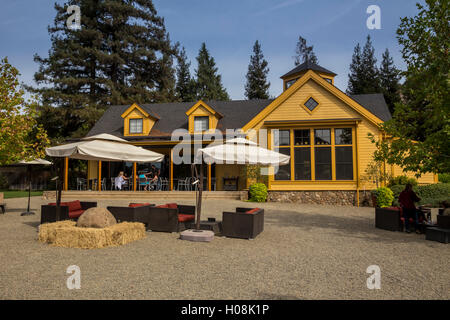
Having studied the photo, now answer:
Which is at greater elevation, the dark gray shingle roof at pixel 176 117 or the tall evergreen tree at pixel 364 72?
the tall evergreen tree at pixel 364 72

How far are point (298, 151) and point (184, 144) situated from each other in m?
7.51

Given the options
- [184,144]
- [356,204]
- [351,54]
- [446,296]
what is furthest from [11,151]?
[351,54]

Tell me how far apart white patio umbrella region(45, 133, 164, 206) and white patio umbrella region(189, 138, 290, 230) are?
180 centimetres

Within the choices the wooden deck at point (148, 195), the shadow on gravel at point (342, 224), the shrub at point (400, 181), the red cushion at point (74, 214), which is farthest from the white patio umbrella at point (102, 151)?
the shrub at point (400, 181)

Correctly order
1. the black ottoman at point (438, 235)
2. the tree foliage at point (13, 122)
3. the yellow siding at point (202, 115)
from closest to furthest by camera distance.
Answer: the black ottoman at point (438, 235) → the tree foliage at point (13, 122) → the yellow siding at point (202, 115)

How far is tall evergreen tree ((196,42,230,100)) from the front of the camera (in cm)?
3894

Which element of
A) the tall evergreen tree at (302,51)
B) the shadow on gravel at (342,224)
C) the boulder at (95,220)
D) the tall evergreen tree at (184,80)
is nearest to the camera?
the boulder at (95,220)

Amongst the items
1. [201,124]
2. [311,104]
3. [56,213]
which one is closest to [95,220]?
[56,213]

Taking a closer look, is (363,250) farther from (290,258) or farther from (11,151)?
(11,151)

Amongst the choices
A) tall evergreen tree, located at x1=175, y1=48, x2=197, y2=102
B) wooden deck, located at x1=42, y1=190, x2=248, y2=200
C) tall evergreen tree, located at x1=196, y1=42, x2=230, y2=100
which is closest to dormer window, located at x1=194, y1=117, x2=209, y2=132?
wooden deck, located at x1=42, y1=190, x2=248, y2=200

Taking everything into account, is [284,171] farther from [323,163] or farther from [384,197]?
[384,197]

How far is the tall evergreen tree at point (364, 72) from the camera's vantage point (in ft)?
115

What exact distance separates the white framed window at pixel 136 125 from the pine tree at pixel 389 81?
26980 mm

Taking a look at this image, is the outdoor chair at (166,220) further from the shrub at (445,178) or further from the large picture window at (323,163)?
the shrub at (445,178)
